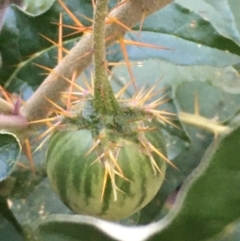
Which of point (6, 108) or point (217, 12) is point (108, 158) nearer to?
point (6, 108)

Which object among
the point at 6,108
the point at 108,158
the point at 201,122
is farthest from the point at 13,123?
the point at 201,122

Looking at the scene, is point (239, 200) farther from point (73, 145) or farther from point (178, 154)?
point (178, 154)

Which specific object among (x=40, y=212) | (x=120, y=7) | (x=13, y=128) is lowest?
(x=40, y=212)

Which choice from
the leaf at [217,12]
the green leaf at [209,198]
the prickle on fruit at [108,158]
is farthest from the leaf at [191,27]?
the green leaf at [209,198]

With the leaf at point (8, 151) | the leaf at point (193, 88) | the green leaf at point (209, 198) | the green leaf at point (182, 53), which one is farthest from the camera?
the leaf at point (193, 88)

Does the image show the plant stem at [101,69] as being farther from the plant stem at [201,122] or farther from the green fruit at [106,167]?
the plant stem at [201,122]

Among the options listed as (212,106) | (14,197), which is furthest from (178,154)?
(14,197)

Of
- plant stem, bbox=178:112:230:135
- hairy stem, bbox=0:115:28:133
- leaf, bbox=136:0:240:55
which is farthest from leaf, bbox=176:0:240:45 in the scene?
hairy stem, bbox=0:115:28:133
